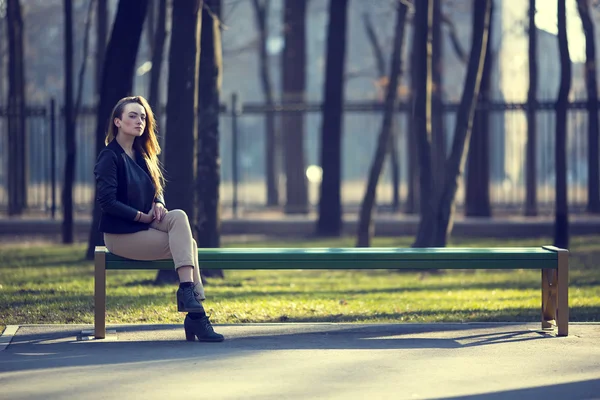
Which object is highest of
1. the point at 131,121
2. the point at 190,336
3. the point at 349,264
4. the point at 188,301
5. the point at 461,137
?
the point at 461,137

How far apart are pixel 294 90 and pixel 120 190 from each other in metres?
18.0

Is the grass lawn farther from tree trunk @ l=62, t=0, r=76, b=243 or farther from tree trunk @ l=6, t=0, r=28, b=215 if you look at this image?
tree trunk @ l=6, t=0, r=28, b=215

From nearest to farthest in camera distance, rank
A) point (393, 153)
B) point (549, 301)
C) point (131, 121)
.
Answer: point (131, 121) → point (549, 301) → point (393, 153)

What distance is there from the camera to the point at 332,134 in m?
19.6

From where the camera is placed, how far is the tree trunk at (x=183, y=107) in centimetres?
1135

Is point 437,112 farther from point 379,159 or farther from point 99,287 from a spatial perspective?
point 99,287

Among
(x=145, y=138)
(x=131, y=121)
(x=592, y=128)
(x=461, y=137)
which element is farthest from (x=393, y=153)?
(x=131, y=121)

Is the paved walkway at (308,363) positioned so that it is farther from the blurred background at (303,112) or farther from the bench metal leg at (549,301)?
the blurred background at (303,112)

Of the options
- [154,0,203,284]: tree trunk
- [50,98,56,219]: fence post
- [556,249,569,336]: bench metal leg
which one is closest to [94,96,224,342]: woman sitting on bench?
[556,249,569,336]: bench metal leg

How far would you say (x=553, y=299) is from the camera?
793 centimetres

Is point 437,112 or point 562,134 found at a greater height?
point 437,112

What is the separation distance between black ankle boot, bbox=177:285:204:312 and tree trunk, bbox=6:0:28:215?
15.0 m

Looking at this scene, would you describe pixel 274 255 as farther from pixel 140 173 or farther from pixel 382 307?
pixel 382 307

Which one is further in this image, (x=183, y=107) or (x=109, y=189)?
(x=183, y=107)
